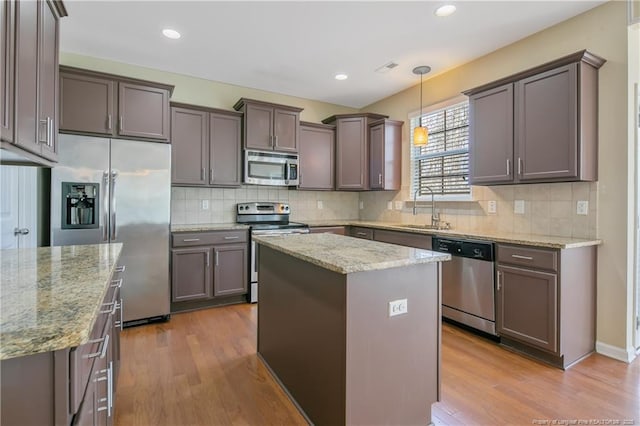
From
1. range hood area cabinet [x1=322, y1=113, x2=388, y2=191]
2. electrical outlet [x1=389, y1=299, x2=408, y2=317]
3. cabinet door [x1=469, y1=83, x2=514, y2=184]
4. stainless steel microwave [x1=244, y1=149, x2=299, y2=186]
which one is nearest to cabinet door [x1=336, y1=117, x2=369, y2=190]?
range hood area cabinet [x1=322, y1=113, x2=388, y2=191]

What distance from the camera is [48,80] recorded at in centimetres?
161

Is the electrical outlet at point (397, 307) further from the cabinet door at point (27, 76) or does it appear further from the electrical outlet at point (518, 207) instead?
the electrical outlet at point (518, 207)

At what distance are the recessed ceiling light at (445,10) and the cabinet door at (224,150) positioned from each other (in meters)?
2.51

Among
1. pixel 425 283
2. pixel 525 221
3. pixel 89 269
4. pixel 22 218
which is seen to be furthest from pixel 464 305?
pixel 22 218

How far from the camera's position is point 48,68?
162cm

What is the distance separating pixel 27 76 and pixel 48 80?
32cm

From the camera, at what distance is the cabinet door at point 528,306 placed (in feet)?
7.87

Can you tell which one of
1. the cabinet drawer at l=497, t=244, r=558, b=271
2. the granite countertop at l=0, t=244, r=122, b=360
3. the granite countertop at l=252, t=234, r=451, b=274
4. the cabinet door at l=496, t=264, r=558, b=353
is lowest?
the cabinet door at l=496, t=264, r=558, b=353

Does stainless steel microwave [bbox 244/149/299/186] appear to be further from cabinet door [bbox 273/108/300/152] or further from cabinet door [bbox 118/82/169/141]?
cabinet door [bbox 118/82/169/141]

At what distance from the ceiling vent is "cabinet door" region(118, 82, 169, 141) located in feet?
7.80

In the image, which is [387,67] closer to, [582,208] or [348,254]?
[582,208]

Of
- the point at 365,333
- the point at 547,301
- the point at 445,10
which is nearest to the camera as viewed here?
the point at 365,333

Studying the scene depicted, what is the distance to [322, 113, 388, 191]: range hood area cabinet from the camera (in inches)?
187

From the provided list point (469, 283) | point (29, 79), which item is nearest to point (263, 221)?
point (469, 283)
